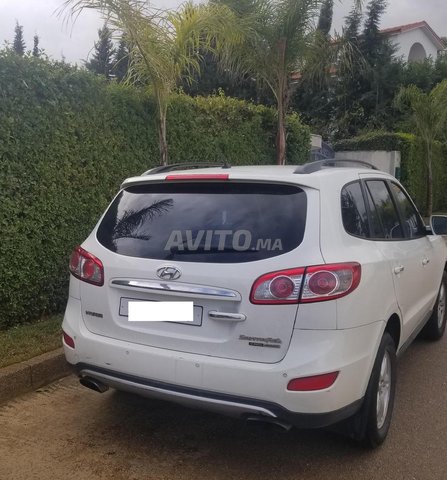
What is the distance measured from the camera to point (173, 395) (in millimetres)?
2939

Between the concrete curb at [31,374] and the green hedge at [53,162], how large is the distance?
991 mm

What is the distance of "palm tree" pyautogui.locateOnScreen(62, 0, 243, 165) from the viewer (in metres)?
6.04

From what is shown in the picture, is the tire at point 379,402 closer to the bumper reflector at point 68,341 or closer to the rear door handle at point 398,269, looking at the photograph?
the rear door handle at point 398,269

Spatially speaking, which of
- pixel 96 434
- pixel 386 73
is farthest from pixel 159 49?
pixel 386 73

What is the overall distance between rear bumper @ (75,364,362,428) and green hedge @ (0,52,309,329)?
249 cm

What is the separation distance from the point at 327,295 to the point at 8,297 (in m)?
3.33

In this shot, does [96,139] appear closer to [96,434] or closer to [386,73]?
[96,434]

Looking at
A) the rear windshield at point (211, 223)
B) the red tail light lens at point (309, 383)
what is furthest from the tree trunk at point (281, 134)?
the red tail light lens at point (309, 383)

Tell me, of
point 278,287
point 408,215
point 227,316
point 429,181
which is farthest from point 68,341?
point 429,181

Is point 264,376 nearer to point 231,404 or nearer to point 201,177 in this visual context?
point 231,404

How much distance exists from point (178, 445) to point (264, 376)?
3.29 ft

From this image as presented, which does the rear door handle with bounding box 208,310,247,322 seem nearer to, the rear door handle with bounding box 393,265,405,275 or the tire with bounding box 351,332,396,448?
the tire with bounding box 351,332,396,448

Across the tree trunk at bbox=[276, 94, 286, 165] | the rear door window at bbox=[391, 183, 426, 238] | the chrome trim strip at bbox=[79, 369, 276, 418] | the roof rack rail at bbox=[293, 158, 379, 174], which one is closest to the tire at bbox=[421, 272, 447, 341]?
the rear door window at bbox=[391, 183, 426, 238]

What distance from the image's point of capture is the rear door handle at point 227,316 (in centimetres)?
281
